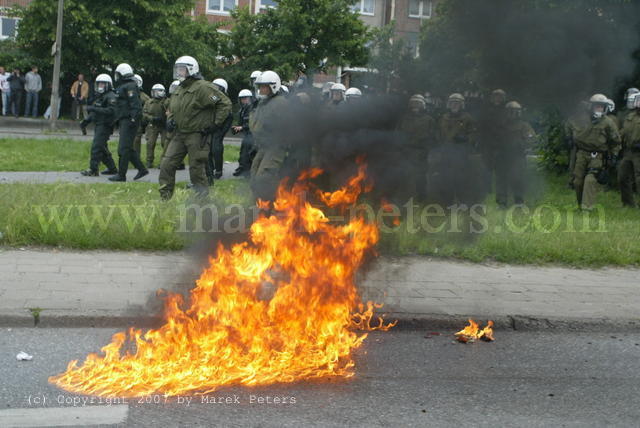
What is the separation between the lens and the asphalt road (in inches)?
144

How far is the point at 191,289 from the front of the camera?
5.07 m

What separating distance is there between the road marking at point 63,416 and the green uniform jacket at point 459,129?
3391 mm

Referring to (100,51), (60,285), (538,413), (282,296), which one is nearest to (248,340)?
(282,296)

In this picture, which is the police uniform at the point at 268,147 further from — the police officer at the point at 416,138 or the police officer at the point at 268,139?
the police officer at the point at 416,138

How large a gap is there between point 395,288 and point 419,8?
2.36m

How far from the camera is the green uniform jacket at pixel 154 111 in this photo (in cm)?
1375

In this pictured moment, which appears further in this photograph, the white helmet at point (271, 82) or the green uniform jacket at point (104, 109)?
the green uniform jacket at point (104, 109)

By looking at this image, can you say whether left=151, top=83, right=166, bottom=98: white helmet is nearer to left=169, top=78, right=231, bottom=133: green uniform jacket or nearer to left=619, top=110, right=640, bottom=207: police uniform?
left=169, top=78, right=231, bottom=133: green uniform jacket

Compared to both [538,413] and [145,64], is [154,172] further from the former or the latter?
[145,64]

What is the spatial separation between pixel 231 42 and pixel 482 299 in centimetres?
2518

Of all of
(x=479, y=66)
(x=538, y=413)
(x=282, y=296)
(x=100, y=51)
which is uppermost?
(x=100, y=51)

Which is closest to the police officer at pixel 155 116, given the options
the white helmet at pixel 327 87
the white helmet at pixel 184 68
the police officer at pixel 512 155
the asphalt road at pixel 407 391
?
the white helmet at pixel 184 68

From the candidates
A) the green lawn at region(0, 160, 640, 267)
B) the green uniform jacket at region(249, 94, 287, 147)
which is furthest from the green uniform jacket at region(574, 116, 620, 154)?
the green uniform jacket at region(249, 94, 287, 147)

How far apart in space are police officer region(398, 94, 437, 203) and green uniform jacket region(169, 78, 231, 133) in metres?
3.87
